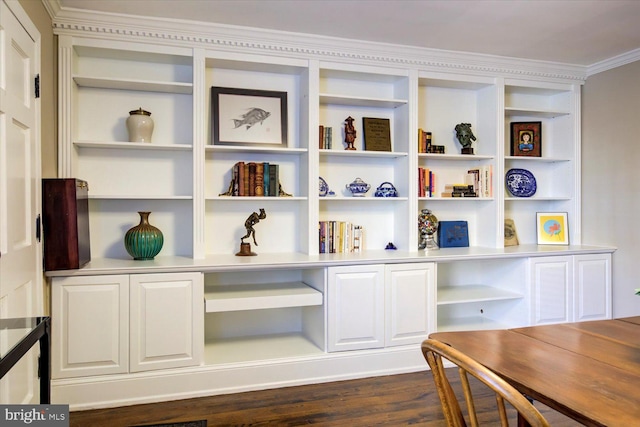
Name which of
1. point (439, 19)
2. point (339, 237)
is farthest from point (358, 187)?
point (439, 19)

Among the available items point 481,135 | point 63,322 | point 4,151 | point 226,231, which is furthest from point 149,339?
point 481,135

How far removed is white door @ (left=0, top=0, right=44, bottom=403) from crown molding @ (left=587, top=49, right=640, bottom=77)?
4188 mm

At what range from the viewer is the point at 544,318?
354cm

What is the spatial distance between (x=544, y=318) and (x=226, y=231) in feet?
8.49

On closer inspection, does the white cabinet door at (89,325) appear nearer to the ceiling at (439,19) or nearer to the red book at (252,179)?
the red book at (252,179)

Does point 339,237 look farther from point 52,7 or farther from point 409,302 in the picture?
point 52,7

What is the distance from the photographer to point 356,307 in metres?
3.06

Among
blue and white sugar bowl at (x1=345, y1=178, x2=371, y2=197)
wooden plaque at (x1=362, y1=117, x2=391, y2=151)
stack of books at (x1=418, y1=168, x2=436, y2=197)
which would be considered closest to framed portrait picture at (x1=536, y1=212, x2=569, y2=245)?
stack of books at (x1=418, y1=168, x2=436, y2=197)

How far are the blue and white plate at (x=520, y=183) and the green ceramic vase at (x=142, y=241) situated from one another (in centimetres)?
308

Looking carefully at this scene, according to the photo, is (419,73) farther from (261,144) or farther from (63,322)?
(63,322)

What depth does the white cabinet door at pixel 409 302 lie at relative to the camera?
3139 mm

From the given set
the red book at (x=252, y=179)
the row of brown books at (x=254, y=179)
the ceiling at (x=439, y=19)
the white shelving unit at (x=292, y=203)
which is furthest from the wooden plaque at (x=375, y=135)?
the red book at (x=252, y=179)

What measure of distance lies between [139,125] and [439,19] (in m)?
2.12

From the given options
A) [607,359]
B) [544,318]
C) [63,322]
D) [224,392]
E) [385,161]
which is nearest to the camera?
[607,359]
